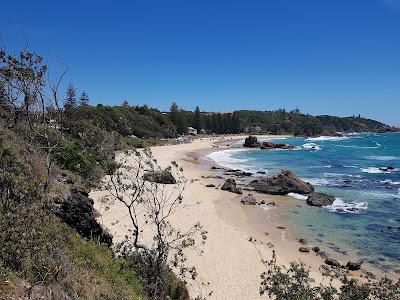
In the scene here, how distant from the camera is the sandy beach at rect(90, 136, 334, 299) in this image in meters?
16.5

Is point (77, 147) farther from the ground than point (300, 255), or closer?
farther from the ground

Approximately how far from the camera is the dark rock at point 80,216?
13422 mm

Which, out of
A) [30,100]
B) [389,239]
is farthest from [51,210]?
[389,239]

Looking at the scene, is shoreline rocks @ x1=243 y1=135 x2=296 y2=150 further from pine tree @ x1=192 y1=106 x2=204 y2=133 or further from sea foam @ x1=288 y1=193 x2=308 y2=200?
sea foam @ x1=288 y1=193 x2=308 y2=200

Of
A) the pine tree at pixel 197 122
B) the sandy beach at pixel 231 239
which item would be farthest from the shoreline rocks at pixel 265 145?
the sandy beach at pixel 231 239

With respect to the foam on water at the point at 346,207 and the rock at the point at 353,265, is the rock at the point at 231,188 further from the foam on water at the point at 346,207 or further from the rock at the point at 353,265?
the rock at the point at 353,265

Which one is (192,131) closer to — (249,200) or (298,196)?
(298,196)

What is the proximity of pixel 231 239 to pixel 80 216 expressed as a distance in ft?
34.7

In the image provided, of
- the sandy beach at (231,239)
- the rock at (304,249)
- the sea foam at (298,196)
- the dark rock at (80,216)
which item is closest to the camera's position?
the dark rock at (80,216)

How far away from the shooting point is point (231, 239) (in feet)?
72.5

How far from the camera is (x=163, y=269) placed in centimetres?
1267

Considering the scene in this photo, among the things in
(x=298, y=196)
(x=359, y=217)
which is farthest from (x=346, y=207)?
(x=298, y=196)

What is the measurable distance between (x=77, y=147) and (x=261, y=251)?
1535cm

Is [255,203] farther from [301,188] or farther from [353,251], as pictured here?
[353,251]
